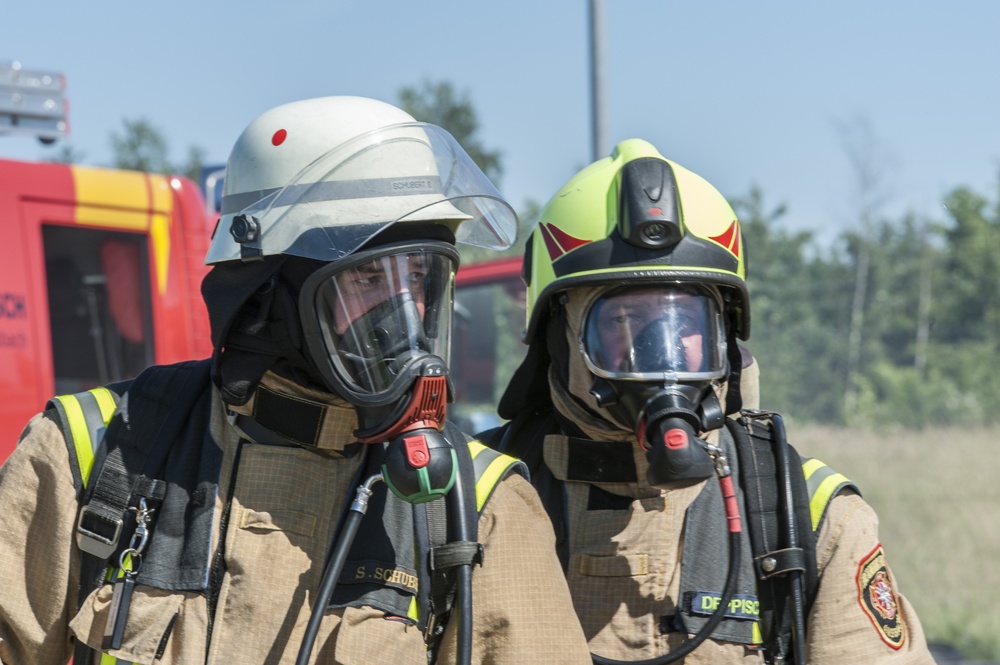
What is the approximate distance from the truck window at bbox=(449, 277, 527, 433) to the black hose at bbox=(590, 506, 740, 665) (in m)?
3.97

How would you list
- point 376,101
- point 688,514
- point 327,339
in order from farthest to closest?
point 688,514
point 376,101
point 327,339

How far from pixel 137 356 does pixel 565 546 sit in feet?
10.3

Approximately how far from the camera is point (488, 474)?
7.11ft

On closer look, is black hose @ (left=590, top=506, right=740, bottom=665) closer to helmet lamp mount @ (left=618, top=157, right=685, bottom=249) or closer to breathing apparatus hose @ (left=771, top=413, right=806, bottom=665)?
breathing apparatus hose @ (left=771, top=413, right=806, bottom=665)

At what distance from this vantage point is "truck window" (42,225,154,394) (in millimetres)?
5055

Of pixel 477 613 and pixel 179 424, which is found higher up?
pixel 179 424

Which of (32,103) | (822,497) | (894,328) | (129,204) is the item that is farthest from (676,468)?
(894,328)

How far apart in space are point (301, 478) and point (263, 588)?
23 cm

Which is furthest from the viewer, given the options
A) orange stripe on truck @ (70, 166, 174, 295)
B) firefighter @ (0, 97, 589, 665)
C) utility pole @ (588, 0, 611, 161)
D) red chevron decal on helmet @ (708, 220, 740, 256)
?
utility pole @ (588, 0, 611, 161)

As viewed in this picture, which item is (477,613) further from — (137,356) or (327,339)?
(137,356)

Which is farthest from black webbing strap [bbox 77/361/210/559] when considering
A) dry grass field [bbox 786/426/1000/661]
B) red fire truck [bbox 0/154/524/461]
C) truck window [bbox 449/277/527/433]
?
dry grass field [bbox 786/426/1000/661]

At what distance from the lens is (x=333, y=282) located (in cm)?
211

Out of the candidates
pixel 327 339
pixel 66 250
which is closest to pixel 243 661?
pixel 327 339

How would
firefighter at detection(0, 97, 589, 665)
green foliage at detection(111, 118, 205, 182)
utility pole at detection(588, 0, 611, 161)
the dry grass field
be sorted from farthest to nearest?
green foliage at detection(111, 118, 205, 182) < the dry grass field < utility pole at detection(588, 0, 611, 161) < firefighter at detection(0, 97, 589, 665)
